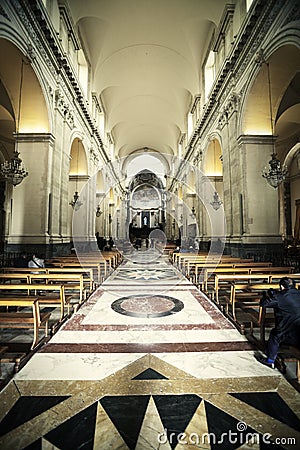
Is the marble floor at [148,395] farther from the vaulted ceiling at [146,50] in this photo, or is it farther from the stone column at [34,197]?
the vaulted ceiling at [146,50]

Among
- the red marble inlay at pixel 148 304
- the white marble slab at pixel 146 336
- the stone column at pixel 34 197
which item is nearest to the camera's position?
the white marble slab at pixel 146 336

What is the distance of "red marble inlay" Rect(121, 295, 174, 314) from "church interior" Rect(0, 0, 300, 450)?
Answer: 0.08 m

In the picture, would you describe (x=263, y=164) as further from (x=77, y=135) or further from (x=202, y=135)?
(x=77, y=135)

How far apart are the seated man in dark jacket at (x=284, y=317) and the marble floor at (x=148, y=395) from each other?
269 mm

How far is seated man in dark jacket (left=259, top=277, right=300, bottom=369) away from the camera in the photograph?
2.48 m

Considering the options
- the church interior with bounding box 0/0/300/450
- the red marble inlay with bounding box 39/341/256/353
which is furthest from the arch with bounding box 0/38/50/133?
the red marble inlay with bounding box 39/341/256/353

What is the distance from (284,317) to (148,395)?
151cm

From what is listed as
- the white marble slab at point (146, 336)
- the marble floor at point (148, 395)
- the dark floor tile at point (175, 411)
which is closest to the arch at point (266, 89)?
the white marble slab at point (146, 336)

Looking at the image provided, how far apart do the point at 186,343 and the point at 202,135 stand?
1448 centimetres

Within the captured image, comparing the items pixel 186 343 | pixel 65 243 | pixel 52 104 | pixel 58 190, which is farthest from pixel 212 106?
pixel 186 343

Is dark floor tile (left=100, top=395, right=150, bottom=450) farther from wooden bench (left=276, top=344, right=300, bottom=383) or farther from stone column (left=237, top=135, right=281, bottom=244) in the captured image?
stone column (left=237, top=135, right=281, bottom=244)

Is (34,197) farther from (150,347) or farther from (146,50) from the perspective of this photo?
(146,50)

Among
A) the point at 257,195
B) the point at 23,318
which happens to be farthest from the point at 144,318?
the point at 257,195

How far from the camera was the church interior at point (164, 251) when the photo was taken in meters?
2.05
